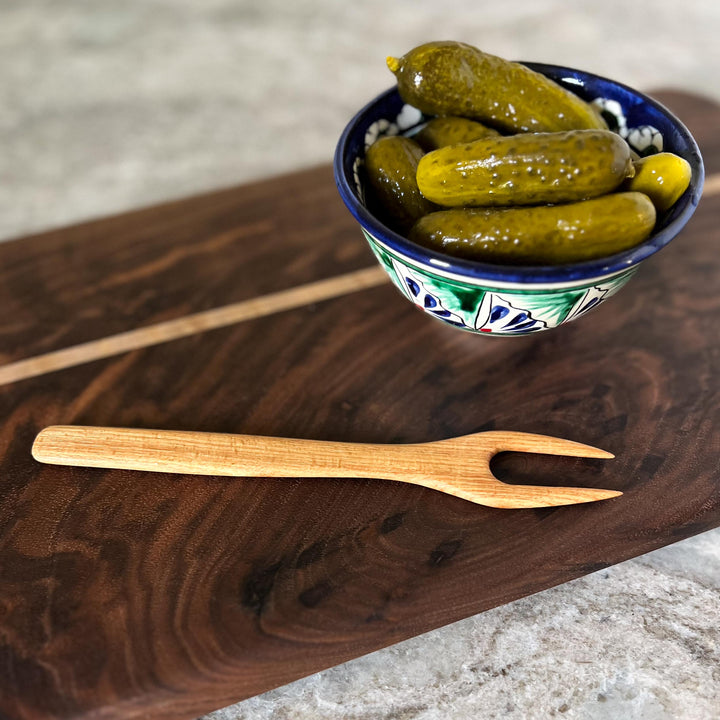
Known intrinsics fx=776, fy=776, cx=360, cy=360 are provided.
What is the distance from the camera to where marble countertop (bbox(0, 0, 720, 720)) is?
0.59m

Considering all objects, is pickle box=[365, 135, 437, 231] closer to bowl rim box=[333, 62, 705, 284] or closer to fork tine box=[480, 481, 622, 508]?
bowl rim box=[333, 62, 705, 284]

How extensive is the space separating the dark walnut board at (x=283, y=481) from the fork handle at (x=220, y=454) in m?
0.01

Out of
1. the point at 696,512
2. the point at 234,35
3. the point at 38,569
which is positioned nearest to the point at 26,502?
the point at 38,569

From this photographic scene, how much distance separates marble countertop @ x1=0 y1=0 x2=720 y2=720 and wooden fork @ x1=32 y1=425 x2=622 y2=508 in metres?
0.10

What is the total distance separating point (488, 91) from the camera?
0.72 meters

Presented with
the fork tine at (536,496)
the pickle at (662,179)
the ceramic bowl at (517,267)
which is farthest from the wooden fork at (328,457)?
the pickle at (662,179)

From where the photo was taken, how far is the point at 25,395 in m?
0.72

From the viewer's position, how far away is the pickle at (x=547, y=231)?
604 mm

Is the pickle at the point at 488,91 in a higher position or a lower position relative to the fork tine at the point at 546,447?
higher

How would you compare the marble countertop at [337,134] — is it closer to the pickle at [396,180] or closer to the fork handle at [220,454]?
the fork handle at [220,454]

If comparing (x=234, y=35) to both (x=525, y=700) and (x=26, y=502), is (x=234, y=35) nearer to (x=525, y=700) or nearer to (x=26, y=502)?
(x=26, y=502)

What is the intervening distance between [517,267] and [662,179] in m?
0.15

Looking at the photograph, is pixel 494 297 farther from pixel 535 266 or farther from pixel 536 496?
pixel 536 496

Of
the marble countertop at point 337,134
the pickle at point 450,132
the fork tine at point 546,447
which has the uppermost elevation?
the pickle at point 450,132
